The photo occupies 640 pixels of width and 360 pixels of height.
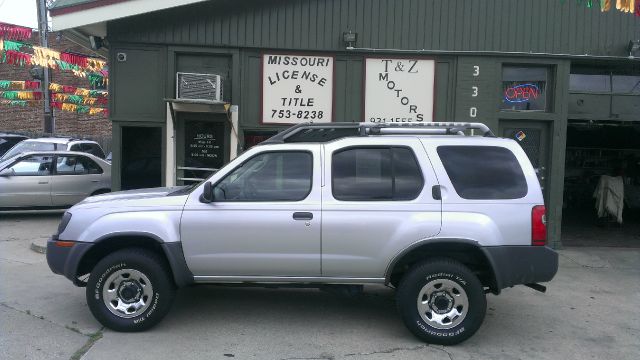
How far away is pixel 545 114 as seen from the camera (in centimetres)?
962

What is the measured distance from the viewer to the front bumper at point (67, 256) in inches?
200

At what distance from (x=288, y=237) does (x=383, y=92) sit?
5206mm

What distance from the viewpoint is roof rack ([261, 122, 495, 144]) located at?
5.40 metres

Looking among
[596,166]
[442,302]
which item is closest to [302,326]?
[442,302]

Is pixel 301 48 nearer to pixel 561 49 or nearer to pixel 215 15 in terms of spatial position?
pixel 215 15

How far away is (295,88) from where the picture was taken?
9.58 m

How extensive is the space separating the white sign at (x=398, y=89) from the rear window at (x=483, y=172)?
176 inches

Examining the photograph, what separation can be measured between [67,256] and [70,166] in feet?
25.7

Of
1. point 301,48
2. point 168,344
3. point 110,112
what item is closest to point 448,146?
point 168,344

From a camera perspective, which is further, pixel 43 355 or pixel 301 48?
pixel 301 48

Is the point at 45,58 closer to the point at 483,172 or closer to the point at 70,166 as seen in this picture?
the point at 70,166

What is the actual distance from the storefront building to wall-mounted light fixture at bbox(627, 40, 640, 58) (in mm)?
36

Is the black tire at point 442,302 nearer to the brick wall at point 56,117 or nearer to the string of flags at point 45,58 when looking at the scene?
the string of flags at point 45,58

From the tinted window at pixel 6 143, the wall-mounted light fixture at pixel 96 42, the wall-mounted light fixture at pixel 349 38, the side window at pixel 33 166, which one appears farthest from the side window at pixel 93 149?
the wall-mounted light fixture at pixel 349 38
